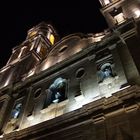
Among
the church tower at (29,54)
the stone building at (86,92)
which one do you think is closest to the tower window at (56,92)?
the stone building at (86,92)

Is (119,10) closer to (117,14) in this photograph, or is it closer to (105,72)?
(117,14)

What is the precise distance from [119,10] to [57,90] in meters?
9.35

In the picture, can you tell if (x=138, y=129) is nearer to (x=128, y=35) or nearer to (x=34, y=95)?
(x=128, y=35)

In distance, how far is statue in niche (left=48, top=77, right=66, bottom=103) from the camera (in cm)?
1875

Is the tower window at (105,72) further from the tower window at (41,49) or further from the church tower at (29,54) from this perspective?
the tower window at (41,49)

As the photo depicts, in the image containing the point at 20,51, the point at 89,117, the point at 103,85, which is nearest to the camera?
the point at 89,117

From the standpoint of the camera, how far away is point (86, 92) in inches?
669

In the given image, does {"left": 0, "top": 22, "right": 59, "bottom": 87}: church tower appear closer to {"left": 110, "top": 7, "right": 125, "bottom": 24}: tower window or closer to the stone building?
the stone building

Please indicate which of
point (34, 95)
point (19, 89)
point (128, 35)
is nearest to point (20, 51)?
point (19, 89)

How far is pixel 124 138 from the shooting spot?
1247 cm

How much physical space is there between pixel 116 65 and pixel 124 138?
5790mm

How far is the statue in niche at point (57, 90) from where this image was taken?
738 inches

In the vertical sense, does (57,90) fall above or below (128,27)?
below

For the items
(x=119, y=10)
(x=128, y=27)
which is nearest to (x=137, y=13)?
(x=119, y=10)
